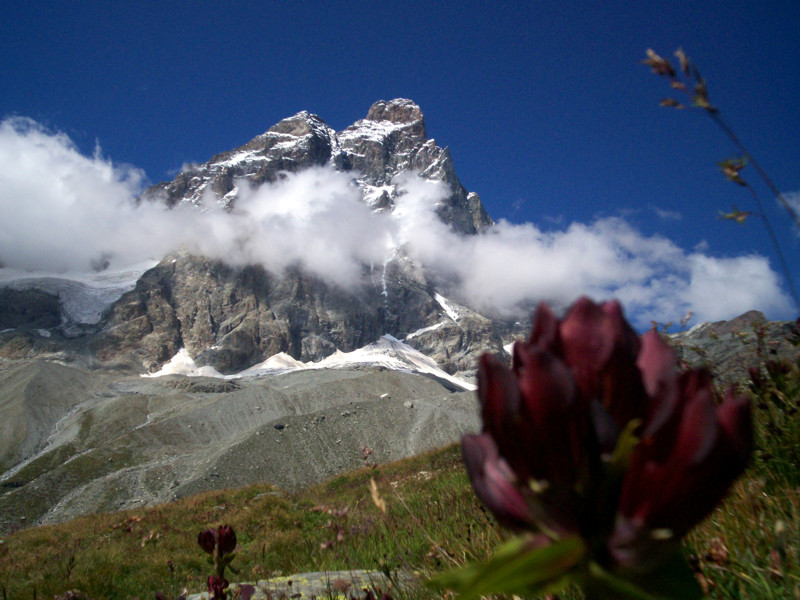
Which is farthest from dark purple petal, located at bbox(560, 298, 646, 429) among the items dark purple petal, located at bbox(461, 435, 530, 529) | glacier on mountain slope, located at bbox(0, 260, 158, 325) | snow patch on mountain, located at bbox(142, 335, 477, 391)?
glacier on mountain slope, located at bbox(0, 260, 158, 325)

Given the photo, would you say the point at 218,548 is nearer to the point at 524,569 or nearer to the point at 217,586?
the point at 217,586

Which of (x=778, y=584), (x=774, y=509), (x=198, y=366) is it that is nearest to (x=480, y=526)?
(x=774, y=509)

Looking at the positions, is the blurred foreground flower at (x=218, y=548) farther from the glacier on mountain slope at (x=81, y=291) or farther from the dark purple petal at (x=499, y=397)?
the glacier on mountain slope at (x=81, y=291)

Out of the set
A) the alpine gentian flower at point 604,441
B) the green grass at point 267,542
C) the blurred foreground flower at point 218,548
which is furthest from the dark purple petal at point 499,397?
the blurred foreground flower at point 218,548

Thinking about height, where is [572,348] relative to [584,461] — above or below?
above

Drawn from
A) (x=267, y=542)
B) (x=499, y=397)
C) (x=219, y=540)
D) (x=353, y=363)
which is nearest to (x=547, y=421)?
(x=499, y=397)

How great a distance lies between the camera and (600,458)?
587mm

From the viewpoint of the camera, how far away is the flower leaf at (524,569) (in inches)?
16.7

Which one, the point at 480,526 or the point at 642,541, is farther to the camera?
the point at 480,526

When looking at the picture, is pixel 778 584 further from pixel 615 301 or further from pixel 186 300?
pixel 186 300

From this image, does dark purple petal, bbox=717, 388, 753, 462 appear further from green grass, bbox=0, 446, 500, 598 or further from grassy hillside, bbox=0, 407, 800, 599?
green grass, bbox=0, 446, 500, 598

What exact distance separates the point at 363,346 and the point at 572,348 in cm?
19027

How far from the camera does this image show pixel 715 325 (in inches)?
449

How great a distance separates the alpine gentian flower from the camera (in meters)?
0.54
